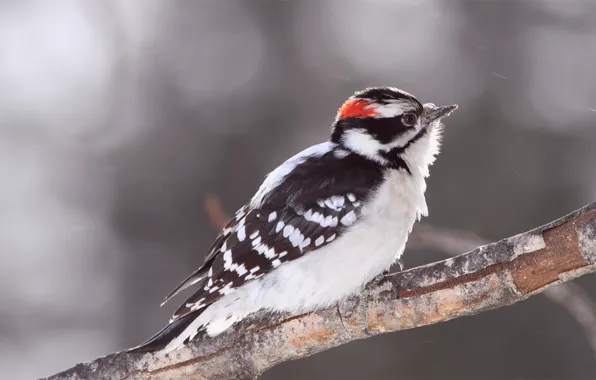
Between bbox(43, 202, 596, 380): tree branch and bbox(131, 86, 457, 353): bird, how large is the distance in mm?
87

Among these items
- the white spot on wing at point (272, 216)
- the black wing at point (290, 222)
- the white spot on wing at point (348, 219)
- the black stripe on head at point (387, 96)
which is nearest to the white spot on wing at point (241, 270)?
the black wing at point (290, 222)

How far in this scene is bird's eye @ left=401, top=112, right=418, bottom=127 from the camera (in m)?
4.30

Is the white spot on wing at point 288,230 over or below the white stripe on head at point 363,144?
below

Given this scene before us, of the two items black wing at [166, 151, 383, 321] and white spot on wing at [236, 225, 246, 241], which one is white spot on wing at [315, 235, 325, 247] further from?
white spot on wing at [236, 225, 246, 241]

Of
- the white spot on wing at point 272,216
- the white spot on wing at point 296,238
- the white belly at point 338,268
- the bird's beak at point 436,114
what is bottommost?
the white belly at point 338,268

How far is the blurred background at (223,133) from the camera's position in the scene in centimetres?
895

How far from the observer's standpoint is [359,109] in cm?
434

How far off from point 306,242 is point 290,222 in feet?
0.47

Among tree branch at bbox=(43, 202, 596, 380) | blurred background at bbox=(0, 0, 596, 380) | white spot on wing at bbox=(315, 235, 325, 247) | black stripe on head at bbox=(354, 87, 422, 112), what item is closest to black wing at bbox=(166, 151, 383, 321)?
white spot on wing at bbox=(315, 235, 325, 247)

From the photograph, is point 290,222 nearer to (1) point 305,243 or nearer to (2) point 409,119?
(1) point 305,243

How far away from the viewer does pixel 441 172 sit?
8633 millimetres

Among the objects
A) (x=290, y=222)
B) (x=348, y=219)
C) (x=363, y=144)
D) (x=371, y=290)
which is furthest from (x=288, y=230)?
(x=363, y=144)

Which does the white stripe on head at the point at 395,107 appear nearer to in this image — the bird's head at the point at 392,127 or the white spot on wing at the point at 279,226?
the bird's head at the point at 392,127

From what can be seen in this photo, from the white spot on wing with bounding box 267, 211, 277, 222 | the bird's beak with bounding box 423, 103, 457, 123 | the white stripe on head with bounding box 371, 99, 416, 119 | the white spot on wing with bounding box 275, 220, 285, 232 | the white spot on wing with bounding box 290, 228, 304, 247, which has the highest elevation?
the white stripe on head with bounding box 371, 99, 416, 119
